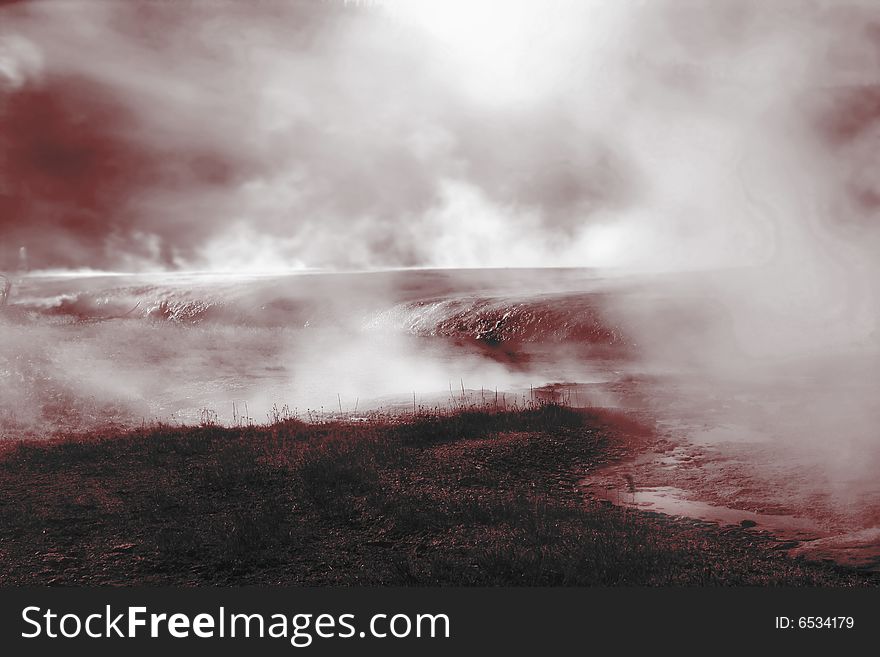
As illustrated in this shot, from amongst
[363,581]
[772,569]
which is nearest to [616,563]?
[772,569]

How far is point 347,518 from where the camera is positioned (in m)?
9.02

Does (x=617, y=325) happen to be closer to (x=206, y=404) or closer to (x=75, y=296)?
(x=206, y=404)

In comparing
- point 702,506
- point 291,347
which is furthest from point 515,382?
point 291,347

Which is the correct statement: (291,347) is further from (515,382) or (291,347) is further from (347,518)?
(347,518)

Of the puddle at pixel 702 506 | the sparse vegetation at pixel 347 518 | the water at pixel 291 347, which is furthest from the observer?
the water at pixel 291 347

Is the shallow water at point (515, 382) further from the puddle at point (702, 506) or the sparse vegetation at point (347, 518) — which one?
the sparse vegetation at point (347, 518)

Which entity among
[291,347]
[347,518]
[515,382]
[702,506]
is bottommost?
[702,506]

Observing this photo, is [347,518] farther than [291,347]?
No

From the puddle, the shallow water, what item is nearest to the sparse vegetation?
the puddle

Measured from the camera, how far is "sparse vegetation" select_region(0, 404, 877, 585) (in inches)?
281

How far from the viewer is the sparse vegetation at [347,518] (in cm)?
715

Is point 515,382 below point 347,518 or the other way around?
the other way around

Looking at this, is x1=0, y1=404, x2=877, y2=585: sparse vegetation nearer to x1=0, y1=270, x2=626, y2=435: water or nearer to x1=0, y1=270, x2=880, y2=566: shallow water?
x1=0, y1=270, x2=880, y2=566: shallow water

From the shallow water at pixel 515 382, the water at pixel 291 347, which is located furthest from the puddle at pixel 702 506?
the water at pixel 291 347
